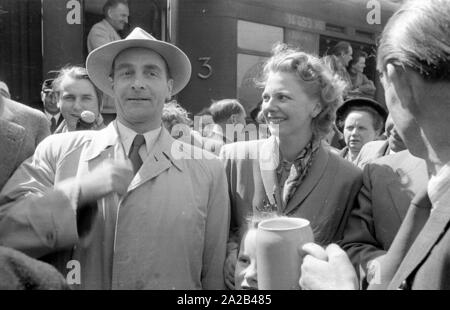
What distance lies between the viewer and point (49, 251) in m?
1.56

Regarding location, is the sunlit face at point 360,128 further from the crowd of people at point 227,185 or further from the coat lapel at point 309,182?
the coat lapel at point 309,182

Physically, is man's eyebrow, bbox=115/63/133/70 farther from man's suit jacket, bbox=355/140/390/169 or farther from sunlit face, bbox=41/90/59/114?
sunlit face, bbox=41/90/59/114

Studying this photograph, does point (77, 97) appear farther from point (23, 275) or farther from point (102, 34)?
point (23, 275)

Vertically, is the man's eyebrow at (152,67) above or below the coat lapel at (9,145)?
above

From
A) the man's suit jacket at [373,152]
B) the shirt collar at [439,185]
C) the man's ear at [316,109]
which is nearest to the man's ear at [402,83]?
the shirt collar at [439,185]

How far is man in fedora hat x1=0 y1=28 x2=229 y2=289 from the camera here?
5.24 feet

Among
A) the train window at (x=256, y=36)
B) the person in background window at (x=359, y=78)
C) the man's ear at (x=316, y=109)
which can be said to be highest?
the train window at (x=256, y=36)

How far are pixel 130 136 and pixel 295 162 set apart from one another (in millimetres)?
666

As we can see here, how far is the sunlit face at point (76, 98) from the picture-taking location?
10.6ft

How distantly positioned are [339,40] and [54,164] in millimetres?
3572

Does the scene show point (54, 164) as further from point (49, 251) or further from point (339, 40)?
point (339, 40)

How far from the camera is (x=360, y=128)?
3.88 meters

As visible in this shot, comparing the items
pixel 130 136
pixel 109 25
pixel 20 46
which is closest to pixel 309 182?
pixel 130 136

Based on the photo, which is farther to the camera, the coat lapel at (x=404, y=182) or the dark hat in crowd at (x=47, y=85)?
the dark hat in crowd at (x=47, y=85)
